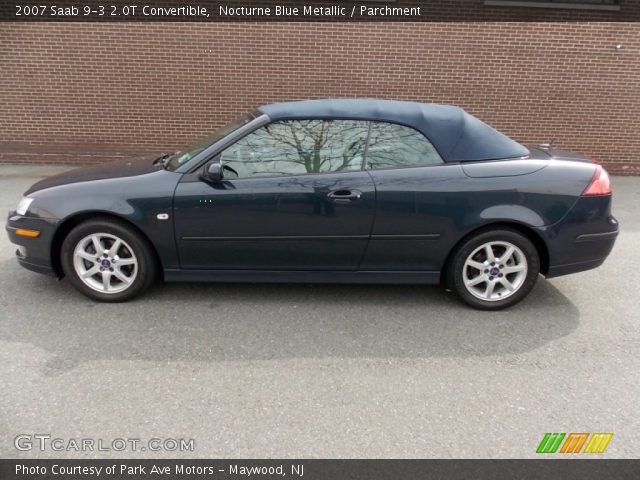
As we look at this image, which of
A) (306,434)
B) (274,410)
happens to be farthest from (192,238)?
(306,434)

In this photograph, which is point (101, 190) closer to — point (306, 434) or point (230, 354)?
point (230, 354)

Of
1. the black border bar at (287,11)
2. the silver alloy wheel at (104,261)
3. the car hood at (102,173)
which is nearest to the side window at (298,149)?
the car hood at (102,173)

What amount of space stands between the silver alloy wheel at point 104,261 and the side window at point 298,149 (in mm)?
1008

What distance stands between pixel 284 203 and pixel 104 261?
57.1 inches

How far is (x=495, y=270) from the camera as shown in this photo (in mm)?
3518

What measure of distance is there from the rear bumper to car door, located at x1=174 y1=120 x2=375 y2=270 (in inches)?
56.1

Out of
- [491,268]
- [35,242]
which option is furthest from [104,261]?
[491,268]

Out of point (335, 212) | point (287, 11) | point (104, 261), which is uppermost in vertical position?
point (287, 11)

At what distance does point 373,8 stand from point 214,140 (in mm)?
5812

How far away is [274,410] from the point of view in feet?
8.04

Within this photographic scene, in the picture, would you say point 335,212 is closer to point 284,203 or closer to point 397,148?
point 284,203

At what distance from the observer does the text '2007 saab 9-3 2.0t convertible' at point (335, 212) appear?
3.35 m
